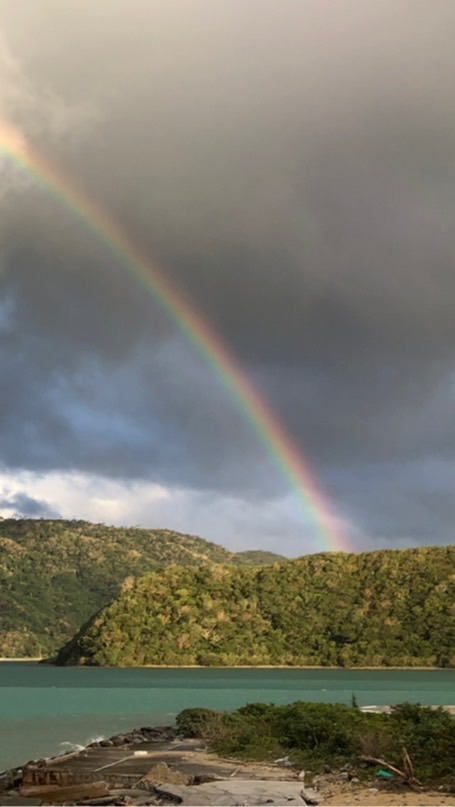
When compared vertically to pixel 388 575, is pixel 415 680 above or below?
below

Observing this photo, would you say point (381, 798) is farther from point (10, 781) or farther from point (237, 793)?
point (10, 781)

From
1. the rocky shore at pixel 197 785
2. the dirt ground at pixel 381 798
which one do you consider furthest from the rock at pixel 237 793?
the dirt ground at pixel 381 798

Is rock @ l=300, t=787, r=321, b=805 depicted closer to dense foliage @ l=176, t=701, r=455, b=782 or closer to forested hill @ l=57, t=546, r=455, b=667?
dense foliage @ l=176, t=701, r=455, b=782

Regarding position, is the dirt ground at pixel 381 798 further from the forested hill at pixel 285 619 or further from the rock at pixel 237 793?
the forested hill at pixel 285 619

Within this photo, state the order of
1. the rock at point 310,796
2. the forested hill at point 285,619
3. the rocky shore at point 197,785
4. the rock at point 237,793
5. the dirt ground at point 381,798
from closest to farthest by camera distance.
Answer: the dirt ground at point 381,798, the rock at point 237,793, the rock at point 310,796, the rocky shore at point 197,785, the forested hill at point 285,619

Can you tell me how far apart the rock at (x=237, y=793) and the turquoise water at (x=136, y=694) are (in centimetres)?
1739

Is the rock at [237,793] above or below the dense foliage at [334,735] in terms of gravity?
below

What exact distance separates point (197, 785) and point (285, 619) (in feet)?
464

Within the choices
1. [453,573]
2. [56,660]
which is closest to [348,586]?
[453,573]

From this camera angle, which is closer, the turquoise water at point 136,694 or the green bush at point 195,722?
the green bush at point 195,722

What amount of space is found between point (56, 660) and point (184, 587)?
29.7m

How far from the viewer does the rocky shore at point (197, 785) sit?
20.1 metres

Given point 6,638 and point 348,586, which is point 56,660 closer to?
point 6,638

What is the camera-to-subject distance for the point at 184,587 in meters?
166
